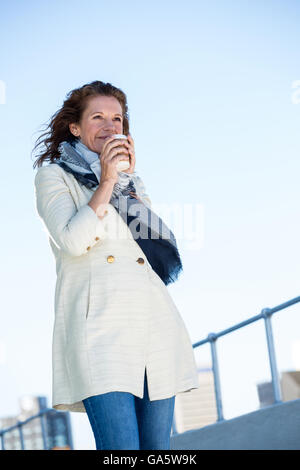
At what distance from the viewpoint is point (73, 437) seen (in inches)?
391

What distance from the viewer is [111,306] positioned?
236 cm

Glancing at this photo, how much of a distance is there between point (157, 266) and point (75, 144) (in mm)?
597

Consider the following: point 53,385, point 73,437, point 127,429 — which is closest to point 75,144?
point 53,385

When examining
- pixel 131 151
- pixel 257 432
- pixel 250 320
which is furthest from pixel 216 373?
pixel 131 151

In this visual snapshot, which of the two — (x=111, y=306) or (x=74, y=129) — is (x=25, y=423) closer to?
(x=74, y=129)

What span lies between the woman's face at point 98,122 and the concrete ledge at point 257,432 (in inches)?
101

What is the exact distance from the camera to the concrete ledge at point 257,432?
15.0ft

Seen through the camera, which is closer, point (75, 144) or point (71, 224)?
point (71, 224)

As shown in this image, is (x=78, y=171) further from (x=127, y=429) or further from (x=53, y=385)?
(x=127, y=429)

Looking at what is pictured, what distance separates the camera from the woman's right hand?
250 centimetres

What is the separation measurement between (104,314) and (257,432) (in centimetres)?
292

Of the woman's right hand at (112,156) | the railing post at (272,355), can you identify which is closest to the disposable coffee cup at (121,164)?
the woman's right hand at (112,156)
